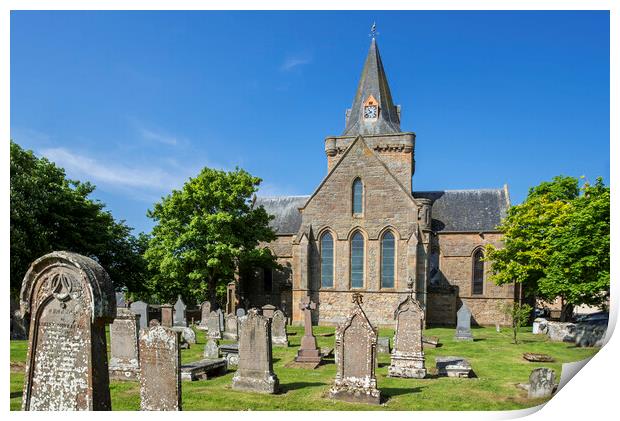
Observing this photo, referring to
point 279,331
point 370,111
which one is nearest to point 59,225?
point 279,331

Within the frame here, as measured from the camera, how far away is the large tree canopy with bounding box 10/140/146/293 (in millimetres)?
19188

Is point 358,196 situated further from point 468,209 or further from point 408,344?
point 408,344

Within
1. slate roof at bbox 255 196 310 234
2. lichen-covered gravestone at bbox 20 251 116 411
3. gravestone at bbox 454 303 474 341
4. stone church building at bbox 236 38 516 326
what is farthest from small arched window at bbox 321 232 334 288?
lichen-covered gravestone at bbox 20 251 116 411

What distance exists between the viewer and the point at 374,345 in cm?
1037

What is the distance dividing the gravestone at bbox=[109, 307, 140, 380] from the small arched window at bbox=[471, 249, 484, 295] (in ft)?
82.8

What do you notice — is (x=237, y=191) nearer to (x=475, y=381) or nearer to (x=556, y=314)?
(x=475, y=381)

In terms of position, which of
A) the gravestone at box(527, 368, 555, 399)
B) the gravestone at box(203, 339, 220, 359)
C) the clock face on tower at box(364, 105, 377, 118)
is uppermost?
the clock face on tower at box(364, 105, 377, 118)

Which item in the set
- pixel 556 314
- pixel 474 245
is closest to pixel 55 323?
pixel 474 245

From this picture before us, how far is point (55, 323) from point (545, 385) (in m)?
9.89

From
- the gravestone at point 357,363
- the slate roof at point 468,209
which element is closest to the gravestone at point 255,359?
the gravestone at point 357,363

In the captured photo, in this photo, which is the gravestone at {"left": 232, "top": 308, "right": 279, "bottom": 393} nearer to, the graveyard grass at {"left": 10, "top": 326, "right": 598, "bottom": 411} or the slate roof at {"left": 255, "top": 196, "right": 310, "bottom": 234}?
the graveyard grass at {"left": 10, "top": 326, "right": 598, "bottom": 411}

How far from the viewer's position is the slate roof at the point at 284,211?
36.2 m

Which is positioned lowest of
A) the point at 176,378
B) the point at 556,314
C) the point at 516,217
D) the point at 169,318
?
the point at 556,314

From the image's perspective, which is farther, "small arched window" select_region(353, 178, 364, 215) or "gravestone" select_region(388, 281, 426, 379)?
"small arched window" select_region(353, 178, 364, 215)
